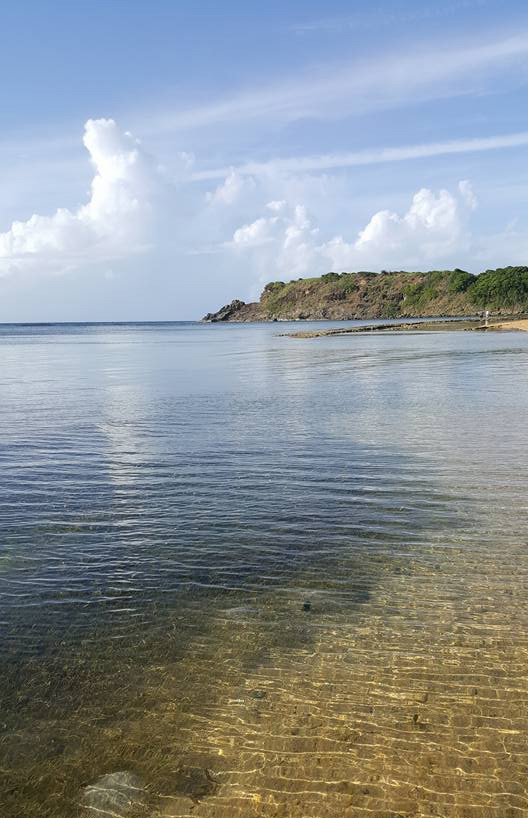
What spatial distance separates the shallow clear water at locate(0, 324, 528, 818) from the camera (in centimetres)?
604

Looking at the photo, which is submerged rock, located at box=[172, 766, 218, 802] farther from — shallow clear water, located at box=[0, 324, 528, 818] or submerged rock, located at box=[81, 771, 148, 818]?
submerged rock, located at box=[81, 771, 148, 818]

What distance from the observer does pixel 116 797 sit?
5824mm

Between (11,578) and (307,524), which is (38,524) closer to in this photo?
(11,578)

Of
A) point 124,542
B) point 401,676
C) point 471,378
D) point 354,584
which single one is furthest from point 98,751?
point 471,378

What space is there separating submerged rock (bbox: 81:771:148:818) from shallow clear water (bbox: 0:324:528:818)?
0.14 ft

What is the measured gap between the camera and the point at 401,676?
7.52 m

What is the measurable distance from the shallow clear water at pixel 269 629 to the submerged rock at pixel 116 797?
44 mm

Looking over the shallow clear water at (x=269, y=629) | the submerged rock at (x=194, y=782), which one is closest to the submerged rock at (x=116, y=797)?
the shallow clear water at (x=269, y=629)

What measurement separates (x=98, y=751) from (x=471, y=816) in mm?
3733

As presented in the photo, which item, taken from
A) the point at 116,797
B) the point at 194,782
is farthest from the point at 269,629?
the point at 116,797

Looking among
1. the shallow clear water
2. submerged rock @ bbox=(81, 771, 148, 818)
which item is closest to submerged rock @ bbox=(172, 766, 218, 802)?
the shallow clear water

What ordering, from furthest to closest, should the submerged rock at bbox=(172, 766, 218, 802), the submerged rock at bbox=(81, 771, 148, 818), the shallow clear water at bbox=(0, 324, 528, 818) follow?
the shallow clear water at bbox=(0, 324, 528, 818) < the submerged rock at bbox=(172, 766, 218, 802) < the submerged rock at bbox=(81, 771, 148, 818)

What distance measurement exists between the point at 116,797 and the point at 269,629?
3334 millimetres

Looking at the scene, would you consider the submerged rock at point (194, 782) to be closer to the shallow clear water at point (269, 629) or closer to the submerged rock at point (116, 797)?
the shallow clear water at point (269, 629)
